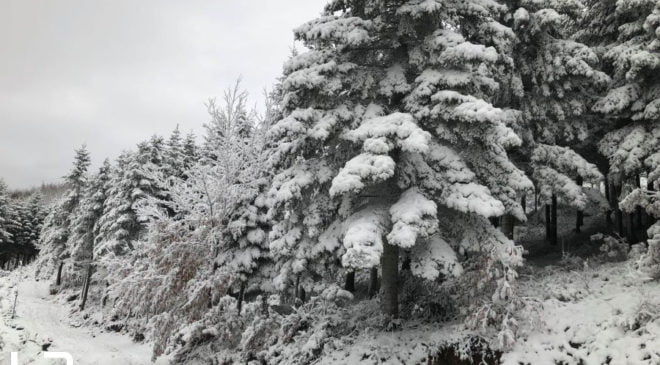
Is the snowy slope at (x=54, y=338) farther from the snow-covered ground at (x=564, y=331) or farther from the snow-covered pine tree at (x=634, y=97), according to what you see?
the snow-covered pine tree at (x=634, y=97)

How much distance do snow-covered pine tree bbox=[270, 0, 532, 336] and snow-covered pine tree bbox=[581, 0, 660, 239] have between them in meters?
4.77

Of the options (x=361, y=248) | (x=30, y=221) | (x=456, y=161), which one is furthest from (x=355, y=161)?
(x=30, y=221)

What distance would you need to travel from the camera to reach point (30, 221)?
66.5 m

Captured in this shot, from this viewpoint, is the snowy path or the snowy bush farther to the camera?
the snowy path

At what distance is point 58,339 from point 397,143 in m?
24.2

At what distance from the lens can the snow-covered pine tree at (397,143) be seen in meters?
10.0

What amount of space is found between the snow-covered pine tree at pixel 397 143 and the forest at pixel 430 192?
57mm

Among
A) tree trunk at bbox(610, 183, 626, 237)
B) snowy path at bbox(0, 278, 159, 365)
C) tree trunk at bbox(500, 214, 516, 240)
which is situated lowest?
snowy path at bbox(0, 278, 159, 365)

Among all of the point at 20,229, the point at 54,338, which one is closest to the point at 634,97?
the point at 54,338

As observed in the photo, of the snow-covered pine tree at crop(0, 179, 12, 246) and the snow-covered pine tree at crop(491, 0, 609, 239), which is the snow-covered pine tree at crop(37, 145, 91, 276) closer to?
the snow-covered pine tree at crop(0, 179, 12, 246)

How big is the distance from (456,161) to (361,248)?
3.84 m

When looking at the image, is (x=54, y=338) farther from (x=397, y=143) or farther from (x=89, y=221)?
(x=397, y=143)

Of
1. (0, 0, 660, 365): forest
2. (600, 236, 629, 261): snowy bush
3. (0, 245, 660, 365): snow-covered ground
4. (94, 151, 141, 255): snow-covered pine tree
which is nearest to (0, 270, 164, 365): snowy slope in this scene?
(0, 245, 660, 365): snow-covered ground

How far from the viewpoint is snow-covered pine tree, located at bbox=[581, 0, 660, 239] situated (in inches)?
547
